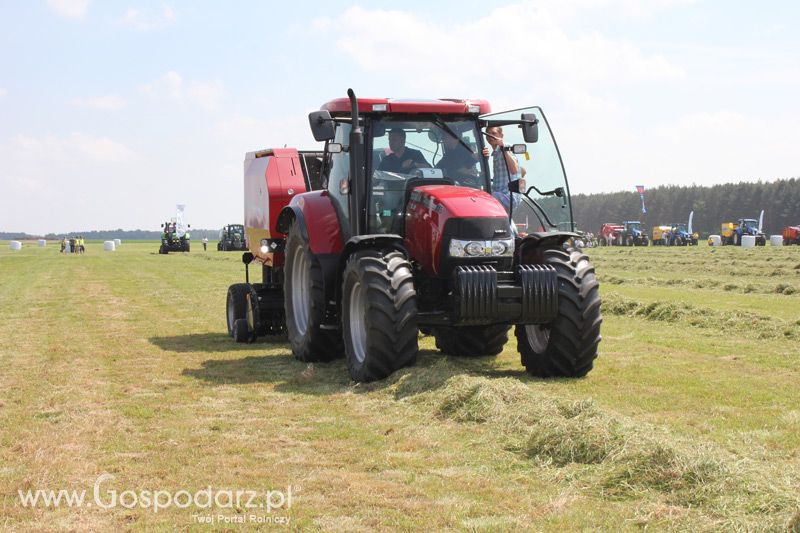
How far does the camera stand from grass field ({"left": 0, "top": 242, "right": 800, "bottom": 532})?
16.3 feet

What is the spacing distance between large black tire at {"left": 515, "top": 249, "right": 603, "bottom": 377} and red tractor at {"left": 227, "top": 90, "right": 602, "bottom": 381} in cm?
1

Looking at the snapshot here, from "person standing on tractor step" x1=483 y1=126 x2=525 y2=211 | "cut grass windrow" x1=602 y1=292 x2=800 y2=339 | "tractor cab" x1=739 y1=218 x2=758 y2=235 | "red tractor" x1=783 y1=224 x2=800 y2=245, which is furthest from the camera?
"tractor cab" x1=739 y1=218 x2=758 y2=235

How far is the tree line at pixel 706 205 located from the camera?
82.6 meters

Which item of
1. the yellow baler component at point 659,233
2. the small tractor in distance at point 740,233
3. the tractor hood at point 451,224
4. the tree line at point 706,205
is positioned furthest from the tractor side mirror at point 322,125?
the tree line at point 706,205

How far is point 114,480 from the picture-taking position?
5668 millimetres

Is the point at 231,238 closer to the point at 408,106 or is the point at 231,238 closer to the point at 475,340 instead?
the point at 475,340

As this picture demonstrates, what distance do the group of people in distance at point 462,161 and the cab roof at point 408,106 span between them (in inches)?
9.2

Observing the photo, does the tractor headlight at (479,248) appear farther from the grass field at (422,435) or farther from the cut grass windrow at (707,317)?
the cut grass windrow at (707,317)

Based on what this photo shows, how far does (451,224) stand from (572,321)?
4.62ft

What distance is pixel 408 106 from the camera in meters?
10.0

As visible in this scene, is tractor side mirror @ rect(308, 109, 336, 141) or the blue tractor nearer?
tractor side mirror @ rect(308, 109, 336, 141)

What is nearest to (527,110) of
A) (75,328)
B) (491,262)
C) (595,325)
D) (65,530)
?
(491,262)

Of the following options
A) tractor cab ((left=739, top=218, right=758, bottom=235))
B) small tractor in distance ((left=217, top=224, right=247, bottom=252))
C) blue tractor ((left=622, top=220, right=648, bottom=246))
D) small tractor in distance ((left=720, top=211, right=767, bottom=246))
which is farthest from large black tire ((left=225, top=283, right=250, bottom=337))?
blue tractor ((left=622, top=220, right=648, bottom=246))

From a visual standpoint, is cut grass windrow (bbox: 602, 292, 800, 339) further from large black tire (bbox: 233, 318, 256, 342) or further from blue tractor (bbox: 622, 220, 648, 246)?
blue tractor (bbox: 622, 220, 648, 246)
